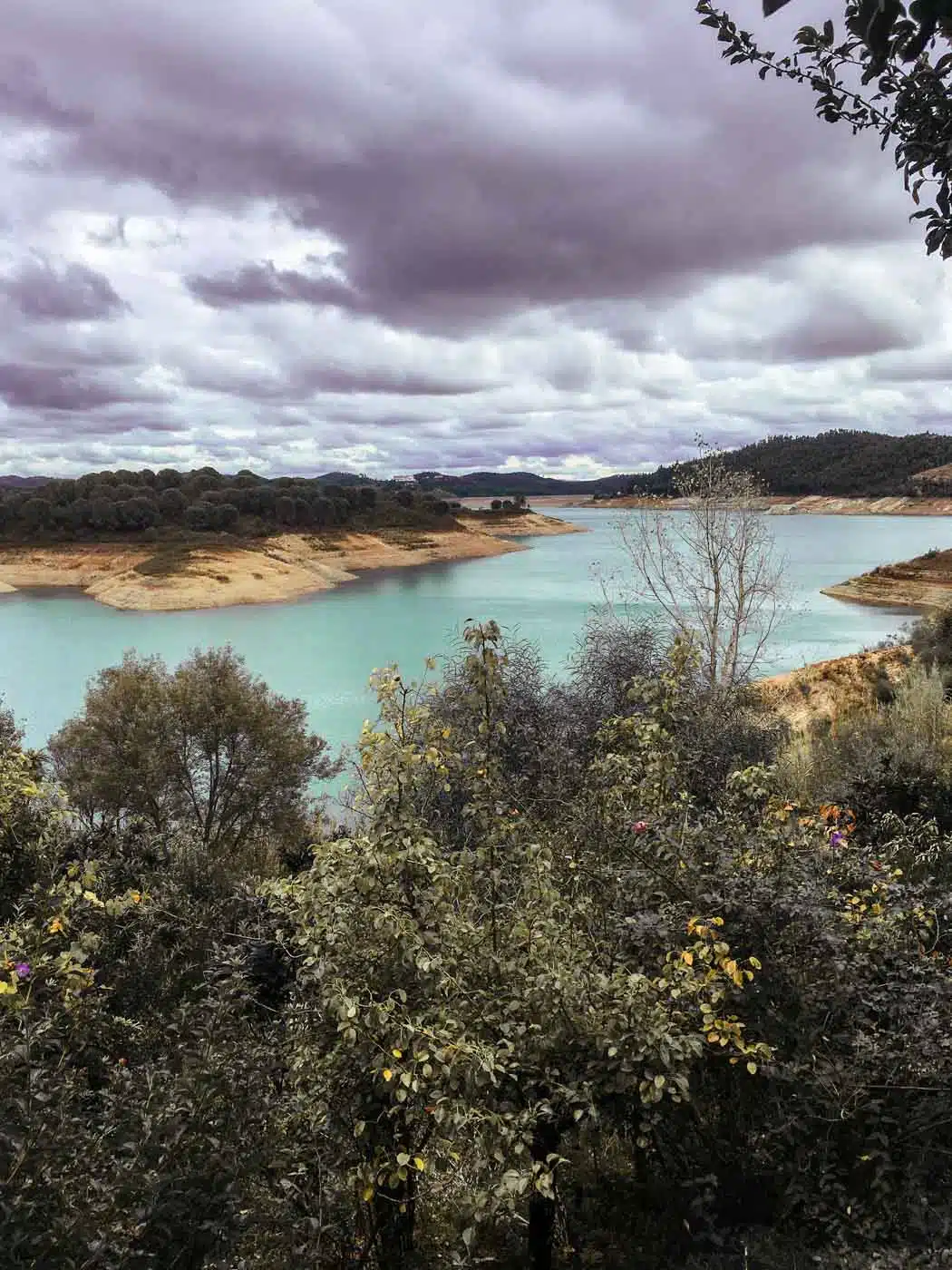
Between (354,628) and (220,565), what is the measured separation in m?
15.8

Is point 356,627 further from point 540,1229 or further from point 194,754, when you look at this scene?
point 540,1229

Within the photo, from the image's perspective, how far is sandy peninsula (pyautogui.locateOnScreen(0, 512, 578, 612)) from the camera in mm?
49656

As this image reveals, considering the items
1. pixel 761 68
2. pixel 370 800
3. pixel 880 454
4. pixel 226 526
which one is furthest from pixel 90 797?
pixel 880 454

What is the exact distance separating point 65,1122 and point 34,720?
26.5 metres

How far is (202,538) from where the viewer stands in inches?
2339

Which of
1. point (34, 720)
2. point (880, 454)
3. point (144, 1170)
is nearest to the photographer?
point (144, 1170)

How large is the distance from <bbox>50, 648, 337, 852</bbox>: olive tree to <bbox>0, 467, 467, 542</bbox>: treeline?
158 ft

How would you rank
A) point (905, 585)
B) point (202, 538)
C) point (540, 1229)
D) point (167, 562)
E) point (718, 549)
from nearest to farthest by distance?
1. point (540, 1229)
2. point (718, 549)
3. point (905, 585)
4. point (167, 562)
5. point (202, 538)

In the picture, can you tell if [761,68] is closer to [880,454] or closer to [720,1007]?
[720,1007]

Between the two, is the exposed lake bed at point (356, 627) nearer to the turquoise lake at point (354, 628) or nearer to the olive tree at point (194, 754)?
the turquoise lake at point (354, 628)

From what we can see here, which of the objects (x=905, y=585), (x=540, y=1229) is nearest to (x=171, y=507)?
(x=905, y=585)

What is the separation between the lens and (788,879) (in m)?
4.21

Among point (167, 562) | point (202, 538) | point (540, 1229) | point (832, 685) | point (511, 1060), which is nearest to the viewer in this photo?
point (511, 1060)

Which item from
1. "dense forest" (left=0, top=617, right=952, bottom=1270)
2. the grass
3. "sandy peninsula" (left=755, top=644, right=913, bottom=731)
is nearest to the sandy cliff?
the grass
